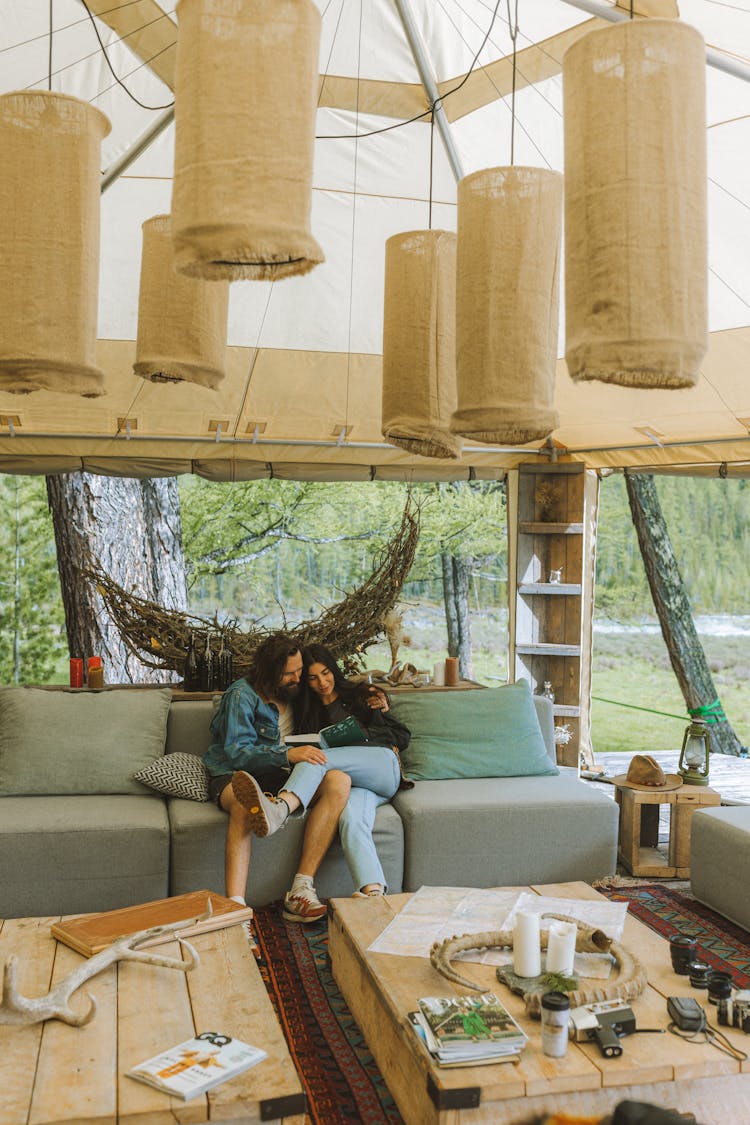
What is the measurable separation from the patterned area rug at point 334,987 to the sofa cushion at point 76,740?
0.79 metres

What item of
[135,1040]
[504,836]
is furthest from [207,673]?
[135,1040]

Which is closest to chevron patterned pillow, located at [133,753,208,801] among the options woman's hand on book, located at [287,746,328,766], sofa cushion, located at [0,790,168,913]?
sofa cushion, located at [0,790,168,913]

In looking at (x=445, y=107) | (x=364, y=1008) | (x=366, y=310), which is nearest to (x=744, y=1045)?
(x=364, y=1008)

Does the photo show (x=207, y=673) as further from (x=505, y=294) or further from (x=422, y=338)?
(x=505, y=294)

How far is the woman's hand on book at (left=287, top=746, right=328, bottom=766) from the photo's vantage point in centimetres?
372

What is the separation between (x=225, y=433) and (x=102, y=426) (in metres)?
0.65

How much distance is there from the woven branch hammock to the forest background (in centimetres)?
474

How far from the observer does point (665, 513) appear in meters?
10.3

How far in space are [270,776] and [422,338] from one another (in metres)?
2.31

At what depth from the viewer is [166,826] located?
3490mm

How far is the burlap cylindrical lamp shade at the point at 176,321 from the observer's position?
1.83m

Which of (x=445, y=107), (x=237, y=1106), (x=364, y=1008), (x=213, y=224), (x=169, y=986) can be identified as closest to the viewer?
(x=213, y=224)

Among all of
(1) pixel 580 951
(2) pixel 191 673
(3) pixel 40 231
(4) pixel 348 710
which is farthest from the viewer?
(2) pixel 191 673

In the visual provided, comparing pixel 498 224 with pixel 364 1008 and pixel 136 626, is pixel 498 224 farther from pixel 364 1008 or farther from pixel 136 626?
pixel 136 626
